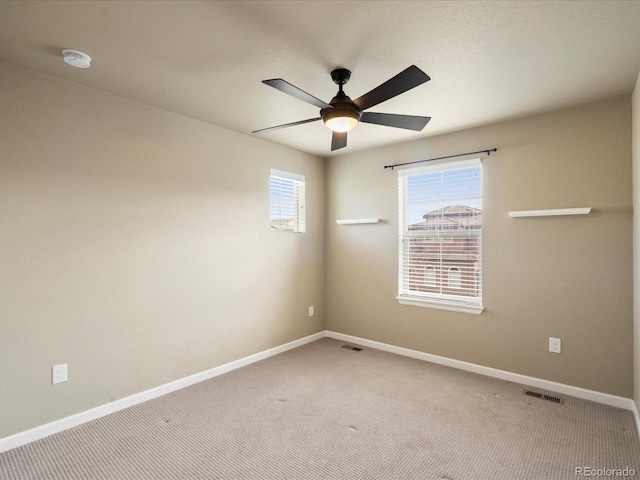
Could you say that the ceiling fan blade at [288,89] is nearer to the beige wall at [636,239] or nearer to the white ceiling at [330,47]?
the white ceiling at [330,47]

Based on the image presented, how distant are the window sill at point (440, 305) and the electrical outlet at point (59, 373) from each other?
3305mm

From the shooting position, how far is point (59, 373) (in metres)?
2.49

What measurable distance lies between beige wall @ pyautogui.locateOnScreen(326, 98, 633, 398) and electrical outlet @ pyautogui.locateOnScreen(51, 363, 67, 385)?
3272 millimetres

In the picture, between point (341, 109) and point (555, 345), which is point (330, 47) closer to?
point (341, 109)

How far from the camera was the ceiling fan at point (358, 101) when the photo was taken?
72.8 inches

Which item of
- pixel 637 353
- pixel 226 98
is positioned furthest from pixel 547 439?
pixel 226 98

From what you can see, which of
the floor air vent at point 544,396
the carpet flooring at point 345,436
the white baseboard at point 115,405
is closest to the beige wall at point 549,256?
the floor air vent at point 544,396

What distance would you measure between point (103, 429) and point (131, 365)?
19.7 inches

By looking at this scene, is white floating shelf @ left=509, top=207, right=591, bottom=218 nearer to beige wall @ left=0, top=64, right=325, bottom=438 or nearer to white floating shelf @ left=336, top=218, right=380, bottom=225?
white floating shelf @ left=336, top=218, right=380, bottom=225

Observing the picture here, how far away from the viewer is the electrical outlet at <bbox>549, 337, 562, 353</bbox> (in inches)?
121

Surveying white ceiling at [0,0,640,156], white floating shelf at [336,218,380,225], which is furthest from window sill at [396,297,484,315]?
white ceiling at [0,0,640,156]

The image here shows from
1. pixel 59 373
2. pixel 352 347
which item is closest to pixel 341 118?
pixel 59 373

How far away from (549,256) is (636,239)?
0.63 meters

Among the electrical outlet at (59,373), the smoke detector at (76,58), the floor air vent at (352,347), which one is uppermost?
the smoke detector at (76,58)
